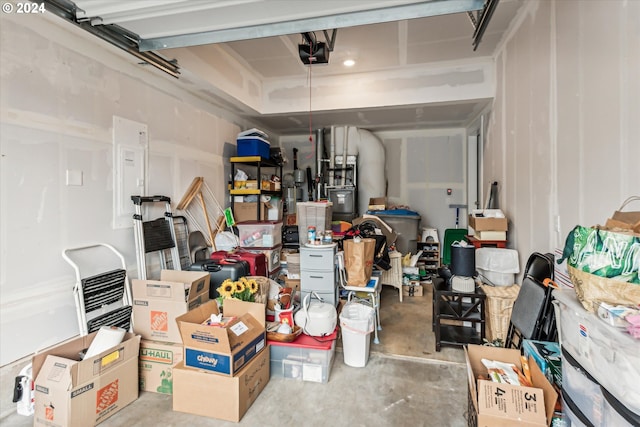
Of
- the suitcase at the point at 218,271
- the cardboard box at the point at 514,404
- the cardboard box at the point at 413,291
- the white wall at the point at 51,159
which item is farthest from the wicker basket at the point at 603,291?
the cardboard box at the point at 413,291

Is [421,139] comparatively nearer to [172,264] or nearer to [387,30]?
[387,30]

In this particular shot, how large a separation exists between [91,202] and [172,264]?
1.02 m

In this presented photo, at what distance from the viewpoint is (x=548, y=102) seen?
2.31 meters

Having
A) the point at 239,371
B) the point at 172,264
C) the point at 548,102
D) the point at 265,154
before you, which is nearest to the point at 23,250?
the point at 172,264

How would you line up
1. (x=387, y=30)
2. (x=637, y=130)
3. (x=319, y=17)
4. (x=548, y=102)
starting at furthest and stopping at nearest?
(x=387, y=30) → (x=548, y=102) → (x=319, y=17) → (x=637, y=130)

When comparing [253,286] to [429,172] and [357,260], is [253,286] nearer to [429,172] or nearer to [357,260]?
[357,260]

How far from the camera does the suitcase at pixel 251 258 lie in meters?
3.25

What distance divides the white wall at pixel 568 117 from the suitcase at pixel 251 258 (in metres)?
2.68

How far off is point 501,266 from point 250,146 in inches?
133

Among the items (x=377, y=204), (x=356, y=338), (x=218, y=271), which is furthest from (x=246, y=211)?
(x=356, y=338)

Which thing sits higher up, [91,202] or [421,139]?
[421,139]

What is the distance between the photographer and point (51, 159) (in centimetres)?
210

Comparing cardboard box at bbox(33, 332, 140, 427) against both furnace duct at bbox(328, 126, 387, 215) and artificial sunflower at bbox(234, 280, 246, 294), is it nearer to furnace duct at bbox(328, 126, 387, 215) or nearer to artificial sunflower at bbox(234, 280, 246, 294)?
artificial sunflower at bbox(234, 280, 246, 294)

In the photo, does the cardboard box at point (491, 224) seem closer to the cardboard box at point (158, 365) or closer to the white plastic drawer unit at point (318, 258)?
the white plastic drawer unit at point (318, 258)
